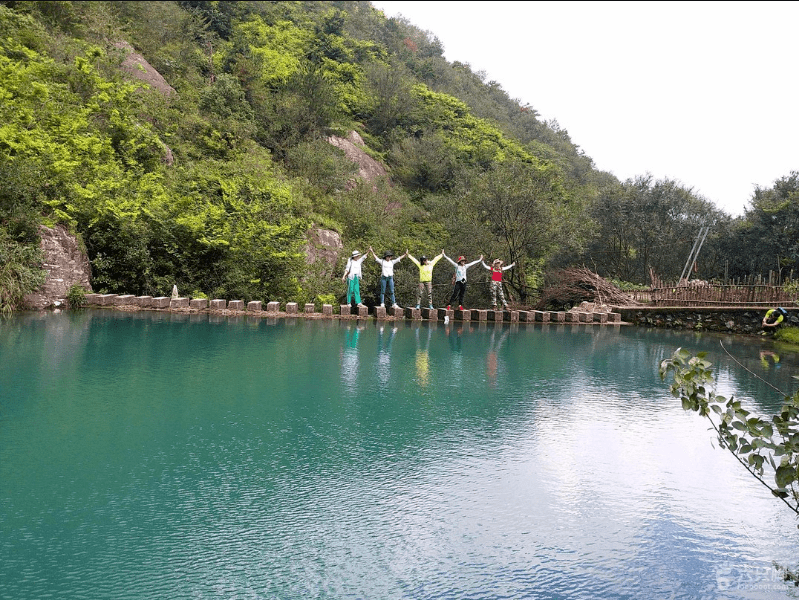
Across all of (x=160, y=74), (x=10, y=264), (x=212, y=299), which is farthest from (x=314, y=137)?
(x=10, y=264)

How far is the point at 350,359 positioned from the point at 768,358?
26.6 feet

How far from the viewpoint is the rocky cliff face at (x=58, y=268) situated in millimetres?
14276

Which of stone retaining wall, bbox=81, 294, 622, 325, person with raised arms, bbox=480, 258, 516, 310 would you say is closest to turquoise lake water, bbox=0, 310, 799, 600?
stone retaining wall, bbox=81, 294, 622, 325

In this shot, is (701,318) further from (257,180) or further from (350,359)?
(257,180)


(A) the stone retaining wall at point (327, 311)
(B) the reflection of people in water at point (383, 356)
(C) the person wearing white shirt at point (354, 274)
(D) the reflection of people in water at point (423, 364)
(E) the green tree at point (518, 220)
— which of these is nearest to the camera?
(D) the reflection of people in water at point (423, 364)

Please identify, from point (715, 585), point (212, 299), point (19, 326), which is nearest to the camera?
point (715, 585)

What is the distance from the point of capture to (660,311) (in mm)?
18266

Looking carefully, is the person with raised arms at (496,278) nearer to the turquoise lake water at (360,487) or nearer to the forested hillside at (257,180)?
the forested hillside at (257,180)

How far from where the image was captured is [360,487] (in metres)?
4.73

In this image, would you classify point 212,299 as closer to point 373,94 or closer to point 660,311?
point 660,311

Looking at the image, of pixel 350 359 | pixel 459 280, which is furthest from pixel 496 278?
pixel 350 359

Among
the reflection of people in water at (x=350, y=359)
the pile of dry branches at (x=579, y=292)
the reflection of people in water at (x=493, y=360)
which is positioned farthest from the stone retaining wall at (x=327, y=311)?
the reflection of people in water at (x=493, y=360)

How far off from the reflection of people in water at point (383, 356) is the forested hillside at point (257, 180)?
5.11m

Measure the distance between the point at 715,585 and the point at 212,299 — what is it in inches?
560
